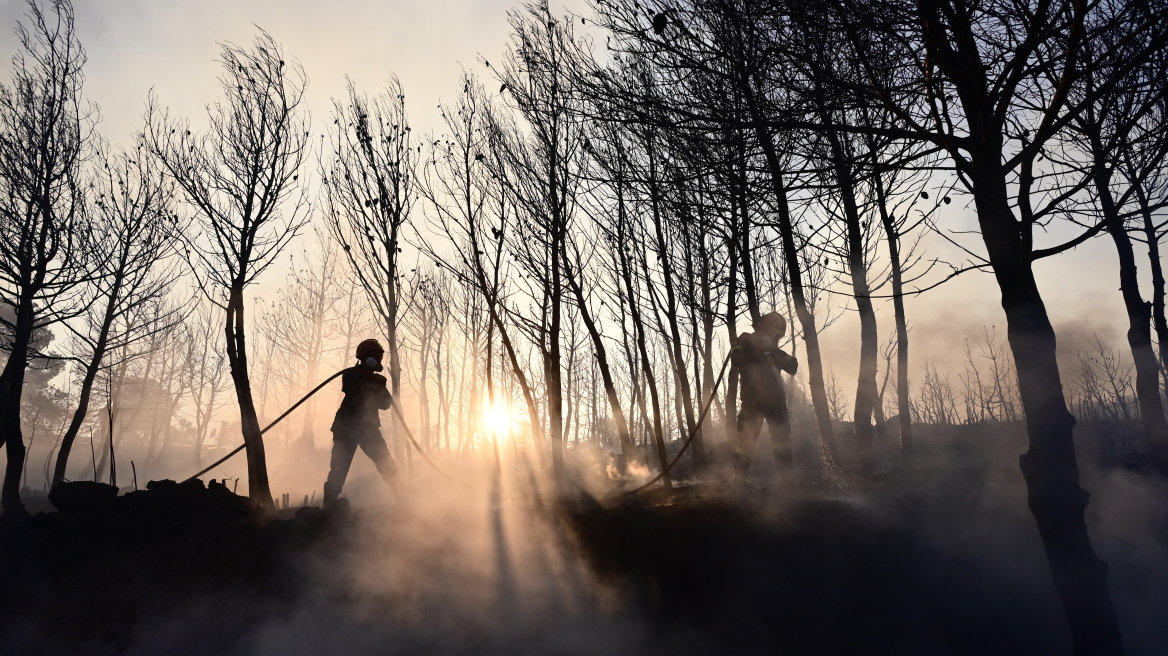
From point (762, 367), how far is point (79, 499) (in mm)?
6017

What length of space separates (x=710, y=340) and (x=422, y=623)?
7.50m

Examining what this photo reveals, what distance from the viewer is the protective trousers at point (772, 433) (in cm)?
587

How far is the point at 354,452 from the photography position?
5.84 metres

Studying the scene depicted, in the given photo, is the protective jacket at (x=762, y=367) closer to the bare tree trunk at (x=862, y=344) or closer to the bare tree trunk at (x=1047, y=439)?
the bare tree trunk at (x=862, y=344)

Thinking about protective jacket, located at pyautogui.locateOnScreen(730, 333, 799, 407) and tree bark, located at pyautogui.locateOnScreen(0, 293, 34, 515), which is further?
tree bark, located at pyautogui.locateOnScreen(0, 293, 34, 515)

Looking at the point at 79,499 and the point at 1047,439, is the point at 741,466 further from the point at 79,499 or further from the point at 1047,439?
the point at 79,499

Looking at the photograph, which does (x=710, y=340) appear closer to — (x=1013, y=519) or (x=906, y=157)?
(x=1013, y=519)

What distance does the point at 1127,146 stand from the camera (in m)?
3.25

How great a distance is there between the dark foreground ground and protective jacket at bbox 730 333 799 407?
1.12 meters

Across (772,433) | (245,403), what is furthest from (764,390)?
(245,403)

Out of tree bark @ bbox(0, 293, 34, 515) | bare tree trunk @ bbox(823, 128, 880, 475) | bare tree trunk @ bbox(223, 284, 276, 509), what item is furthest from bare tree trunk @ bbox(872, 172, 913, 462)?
tree bark @ bbox(0, 293, 34, 515)

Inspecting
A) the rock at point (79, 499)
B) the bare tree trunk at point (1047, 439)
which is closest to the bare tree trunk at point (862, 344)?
the bare tree trunk at point (1047, 439)

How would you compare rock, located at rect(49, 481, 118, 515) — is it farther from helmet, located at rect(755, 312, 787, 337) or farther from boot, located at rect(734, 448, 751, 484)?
helmet, located at rect(755, 312, 787, 337)

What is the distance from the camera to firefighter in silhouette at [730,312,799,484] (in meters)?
5.88
